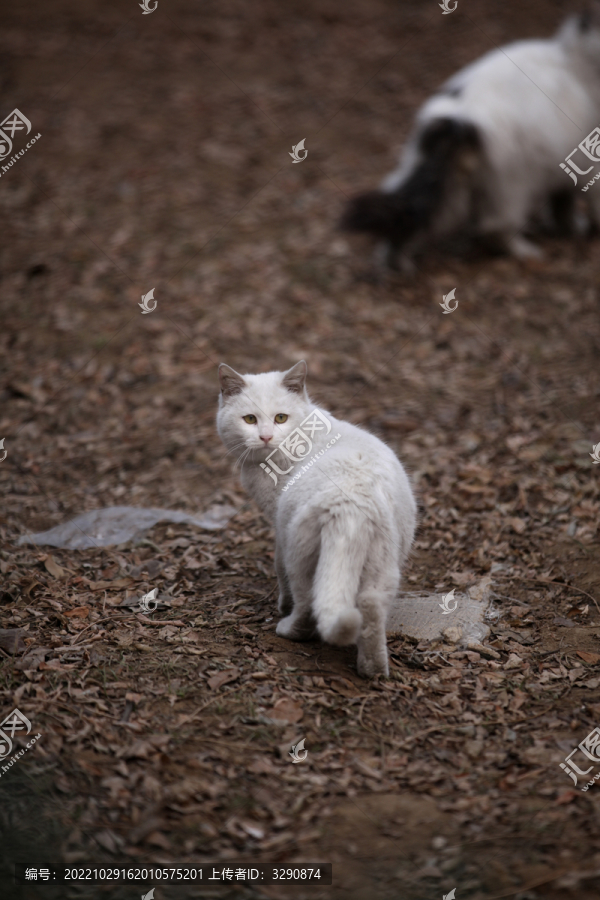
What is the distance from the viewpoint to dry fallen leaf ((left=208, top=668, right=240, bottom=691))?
3516 millimetres

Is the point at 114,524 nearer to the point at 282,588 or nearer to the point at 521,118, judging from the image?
the point at 282,588

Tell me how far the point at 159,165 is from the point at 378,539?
26.0ft

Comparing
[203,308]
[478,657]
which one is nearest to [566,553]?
[478,657]

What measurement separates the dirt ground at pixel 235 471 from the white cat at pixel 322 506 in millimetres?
395

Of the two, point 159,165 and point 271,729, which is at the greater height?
point 271,729

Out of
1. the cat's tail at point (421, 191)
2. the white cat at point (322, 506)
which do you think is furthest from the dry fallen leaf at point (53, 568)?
the cat's tail at point (421, 191)

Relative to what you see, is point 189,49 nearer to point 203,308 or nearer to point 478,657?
point 203,308

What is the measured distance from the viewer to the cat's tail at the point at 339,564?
3289 millimetres

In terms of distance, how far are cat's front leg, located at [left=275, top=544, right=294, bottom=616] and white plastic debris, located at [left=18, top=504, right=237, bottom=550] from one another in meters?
1.20

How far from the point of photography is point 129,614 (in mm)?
4098

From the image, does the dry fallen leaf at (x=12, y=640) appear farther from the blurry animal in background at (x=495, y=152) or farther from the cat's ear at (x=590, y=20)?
the cat's ear at (x=590, y=20)

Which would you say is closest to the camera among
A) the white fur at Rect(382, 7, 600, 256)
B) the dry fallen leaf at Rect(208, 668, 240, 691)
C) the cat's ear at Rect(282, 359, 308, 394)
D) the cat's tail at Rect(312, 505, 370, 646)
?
the cat's tail at Rect(312, 505, 370, 646)

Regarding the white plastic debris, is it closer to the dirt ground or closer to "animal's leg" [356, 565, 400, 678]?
the dirt ground

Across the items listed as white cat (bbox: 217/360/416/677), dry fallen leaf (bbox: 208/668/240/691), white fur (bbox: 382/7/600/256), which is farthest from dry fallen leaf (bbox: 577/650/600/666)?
white fur (bbox: 382/7/600/256)
